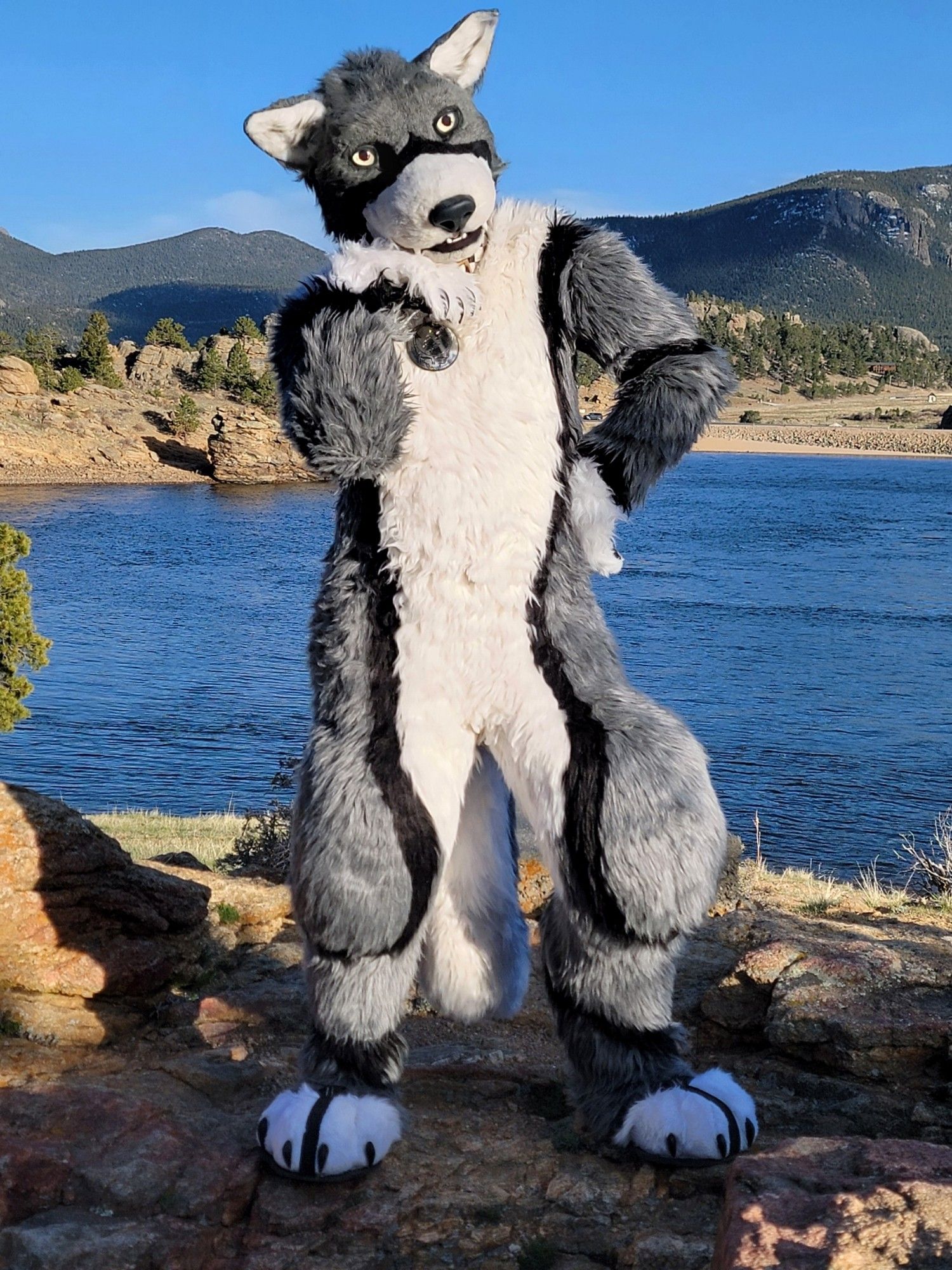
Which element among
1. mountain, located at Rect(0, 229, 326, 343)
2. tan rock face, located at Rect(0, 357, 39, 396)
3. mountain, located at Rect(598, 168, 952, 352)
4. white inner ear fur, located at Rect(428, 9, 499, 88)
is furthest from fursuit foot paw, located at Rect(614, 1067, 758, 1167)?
mountain, located at Rect(0, 229, 326, 343)

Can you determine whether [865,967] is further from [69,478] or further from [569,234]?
[69,478]

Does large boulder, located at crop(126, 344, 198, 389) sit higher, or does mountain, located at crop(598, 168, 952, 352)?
mountain, located at crop(598, 168, 952, 352)

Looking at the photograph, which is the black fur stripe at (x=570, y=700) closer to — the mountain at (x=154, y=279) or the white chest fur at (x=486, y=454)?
the white chest fur at (x=486, y=454)

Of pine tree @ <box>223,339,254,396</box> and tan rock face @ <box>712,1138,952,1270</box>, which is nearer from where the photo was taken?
tan rock face @ <box>712,1138,952,1270</box>

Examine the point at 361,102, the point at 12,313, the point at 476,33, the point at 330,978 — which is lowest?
the point at 330,978

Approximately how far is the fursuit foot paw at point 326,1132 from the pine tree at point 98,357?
4510cm

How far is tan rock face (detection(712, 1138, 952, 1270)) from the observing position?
176cm

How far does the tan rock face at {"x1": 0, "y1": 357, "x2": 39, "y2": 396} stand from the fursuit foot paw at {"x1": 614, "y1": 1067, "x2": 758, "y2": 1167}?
42872 millimetres

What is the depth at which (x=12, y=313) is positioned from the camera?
122 m

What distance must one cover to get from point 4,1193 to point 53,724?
32.2ft

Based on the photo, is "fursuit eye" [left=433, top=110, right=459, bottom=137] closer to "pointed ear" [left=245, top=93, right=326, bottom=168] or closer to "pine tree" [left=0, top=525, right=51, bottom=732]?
"pointed ear" [left=245, top=93, right=326, bottom=168]

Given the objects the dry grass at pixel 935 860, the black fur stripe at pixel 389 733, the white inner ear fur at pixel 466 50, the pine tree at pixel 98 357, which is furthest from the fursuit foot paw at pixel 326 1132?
the pine tree at pixel 98 357

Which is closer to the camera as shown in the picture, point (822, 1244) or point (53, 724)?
point (822, 1244)

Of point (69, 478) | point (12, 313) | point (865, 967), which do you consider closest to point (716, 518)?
point (69, 478)
